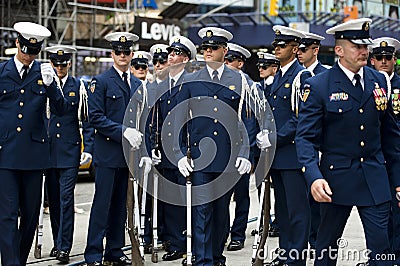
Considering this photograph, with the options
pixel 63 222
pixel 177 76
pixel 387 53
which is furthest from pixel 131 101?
pixel 387 53

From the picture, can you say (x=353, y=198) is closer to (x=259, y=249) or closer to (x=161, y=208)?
(x=259, y=249)

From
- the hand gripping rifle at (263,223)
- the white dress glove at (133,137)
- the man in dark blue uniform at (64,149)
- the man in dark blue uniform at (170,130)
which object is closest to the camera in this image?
the hand gripping rifle at (263,223)

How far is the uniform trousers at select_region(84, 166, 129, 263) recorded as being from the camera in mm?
7949

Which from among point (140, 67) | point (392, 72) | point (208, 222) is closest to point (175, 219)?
point (208, 222)

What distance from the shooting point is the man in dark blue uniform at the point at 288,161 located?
7.48 m

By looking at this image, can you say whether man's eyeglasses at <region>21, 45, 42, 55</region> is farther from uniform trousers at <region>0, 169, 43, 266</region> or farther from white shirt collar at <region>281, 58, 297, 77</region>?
white shirt collar at <region>281, 58, 297, 77</region>

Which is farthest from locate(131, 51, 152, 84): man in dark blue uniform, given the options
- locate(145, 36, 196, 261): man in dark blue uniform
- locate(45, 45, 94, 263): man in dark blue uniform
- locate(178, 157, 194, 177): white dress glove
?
locate(178, 157, 194, 177): white dress glove

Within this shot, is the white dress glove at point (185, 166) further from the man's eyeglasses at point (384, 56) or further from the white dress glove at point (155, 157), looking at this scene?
the man's eyeglasses at point (384, 56)

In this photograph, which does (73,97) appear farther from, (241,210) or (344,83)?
(344,83)

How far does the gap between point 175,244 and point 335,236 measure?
3.08 metres

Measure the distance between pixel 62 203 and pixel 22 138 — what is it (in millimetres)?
1854

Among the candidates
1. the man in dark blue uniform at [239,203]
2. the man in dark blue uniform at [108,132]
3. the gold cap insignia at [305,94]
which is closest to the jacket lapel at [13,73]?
the man in dark blue uniform at [108,132]

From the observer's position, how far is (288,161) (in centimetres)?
755

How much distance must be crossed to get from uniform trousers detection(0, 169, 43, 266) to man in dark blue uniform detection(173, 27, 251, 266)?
1.37 m
